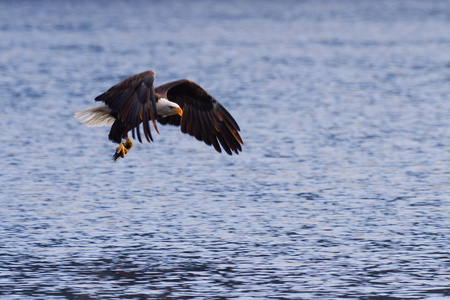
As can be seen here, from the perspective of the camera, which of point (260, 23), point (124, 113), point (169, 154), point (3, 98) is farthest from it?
point (260, 23)

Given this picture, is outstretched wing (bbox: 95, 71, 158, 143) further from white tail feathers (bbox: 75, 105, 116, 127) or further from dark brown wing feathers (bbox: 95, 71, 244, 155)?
white tail feathers (bbox: 75, 105, 116, 127)

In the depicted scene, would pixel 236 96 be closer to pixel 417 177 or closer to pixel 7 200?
pixel 417 177

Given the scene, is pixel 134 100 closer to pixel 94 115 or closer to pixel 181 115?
pixel 181 115

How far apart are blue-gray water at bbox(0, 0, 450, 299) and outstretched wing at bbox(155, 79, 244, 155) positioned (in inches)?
42.8

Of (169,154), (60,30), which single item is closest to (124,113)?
(169,154)

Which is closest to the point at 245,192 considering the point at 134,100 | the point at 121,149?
the point at 121,149

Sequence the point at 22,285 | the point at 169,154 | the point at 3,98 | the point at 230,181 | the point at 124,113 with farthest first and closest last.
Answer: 1. the point at 3,98
2. the point at 169,154
3. the point at 230,181
4. the point at 124,113
5. the point at 22,285

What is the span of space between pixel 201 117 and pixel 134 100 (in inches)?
Answer: 60.0

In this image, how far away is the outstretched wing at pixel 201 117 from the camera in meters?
11.3

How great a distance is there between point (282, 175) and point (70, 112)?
8.25m

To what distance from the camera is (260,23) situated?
58.7 meters

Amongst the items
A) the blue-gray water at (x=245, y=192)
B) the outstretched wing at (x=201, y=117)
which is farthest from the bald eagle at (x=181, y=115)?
the blue-gray water at (x=245, y=192)

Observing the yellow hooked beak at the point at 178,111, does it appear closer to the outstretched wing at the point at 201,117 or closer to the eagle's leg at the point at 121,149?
the outstretched wing at the point at 201,117

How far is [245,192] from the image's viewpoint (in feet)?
44.8
